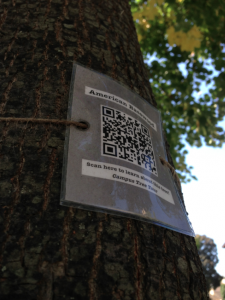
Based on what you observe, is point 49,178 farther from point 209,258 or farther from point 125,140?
point 209,258

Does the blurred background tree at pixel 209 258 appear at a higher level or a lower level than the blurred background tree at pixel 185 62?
higher

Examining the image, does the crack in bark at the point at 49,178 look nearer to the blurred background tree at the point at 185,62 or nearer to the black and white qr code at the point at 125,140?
the black and white qr code at the point at 125,140

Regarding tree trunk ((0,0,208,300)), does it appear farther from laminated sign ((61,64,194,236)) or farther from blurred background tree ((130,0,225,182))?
blurred background tree ((130,0,225,182))

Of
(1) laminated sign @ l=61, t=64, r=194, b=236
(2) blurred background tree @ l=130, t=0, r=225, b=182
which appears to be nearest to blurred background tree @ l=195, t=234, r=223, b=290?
(2) blurred background tree @ l=130, t=0, r=225, b=182

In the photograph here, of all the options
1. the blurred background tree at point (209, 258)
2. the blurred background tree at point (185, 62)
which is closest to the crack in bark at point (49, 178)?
the blurred background tree at point (185, 62)

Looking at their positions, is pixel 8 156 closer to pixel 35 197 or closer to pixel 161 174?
pixel 35 197

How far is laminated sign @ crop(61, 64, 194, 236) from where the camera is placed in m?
0.70

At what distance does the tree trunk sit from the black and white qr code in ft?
0.46

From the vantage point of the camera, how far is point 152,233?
29.8 inches

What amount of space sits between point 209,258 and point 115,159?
29.1 meters

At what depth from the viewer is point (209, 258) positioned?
2580cm

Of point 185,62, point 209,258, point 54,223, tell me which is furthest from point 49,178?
point 209,258

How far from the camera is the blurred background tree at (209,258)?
75.4 feet

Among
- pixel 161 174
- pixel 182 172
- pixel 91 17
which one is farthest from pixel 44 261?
pixel 182 172
